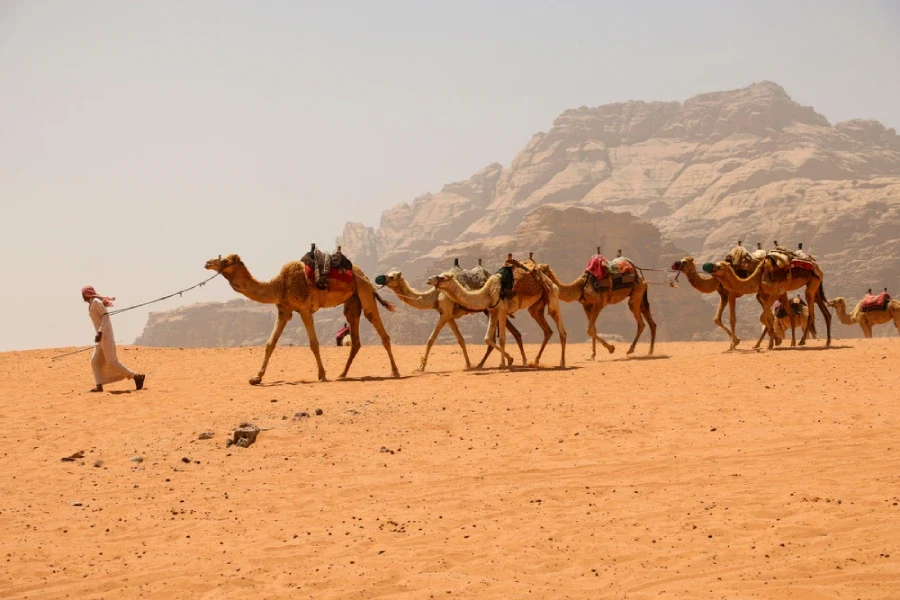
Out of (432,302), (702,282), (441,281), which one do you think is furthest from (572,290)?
(441,281)

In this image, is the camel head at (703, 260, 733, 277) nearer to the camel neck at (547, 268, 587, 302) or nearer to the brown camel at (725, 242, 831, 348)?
the brown camel at (725, 242, 831, 348)

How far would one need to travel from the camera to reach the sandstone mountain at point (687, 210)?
94250 mm

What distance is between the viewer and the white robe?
50.5 ft

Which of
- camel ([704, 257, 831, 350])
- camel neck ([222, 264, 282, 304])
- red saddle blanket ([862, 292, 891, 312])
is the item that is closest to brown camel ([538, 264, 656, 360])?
camel ([704, 257, 831, 350])

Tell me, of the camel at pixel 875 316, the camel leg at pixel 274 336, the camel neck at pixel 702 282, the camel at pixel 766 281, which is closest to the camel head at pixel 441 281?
the camel leg at pixel 274 336

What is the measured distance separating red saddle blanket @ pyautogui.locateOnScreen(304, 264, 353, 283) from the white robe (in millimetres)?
3597

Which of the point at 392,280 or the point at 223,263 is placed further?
the point at 392,280

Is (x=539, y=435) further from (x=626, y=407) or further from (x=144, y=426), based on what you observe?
(x=144, y=426)

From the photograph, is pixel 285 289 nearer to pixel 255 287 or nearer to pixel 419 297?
pixel 255 287

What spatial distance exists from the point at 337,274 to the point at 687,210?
456 feet

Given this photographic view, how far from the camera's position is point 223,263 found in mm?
16312

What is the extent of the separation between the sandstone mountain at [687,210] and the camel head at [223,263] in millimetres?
66753

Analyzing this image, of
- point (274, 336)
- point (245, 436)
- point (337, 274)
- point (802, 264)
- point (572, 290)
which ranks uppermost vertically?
A: point (337, 274)

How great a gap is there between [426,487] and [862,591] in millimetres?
4426
